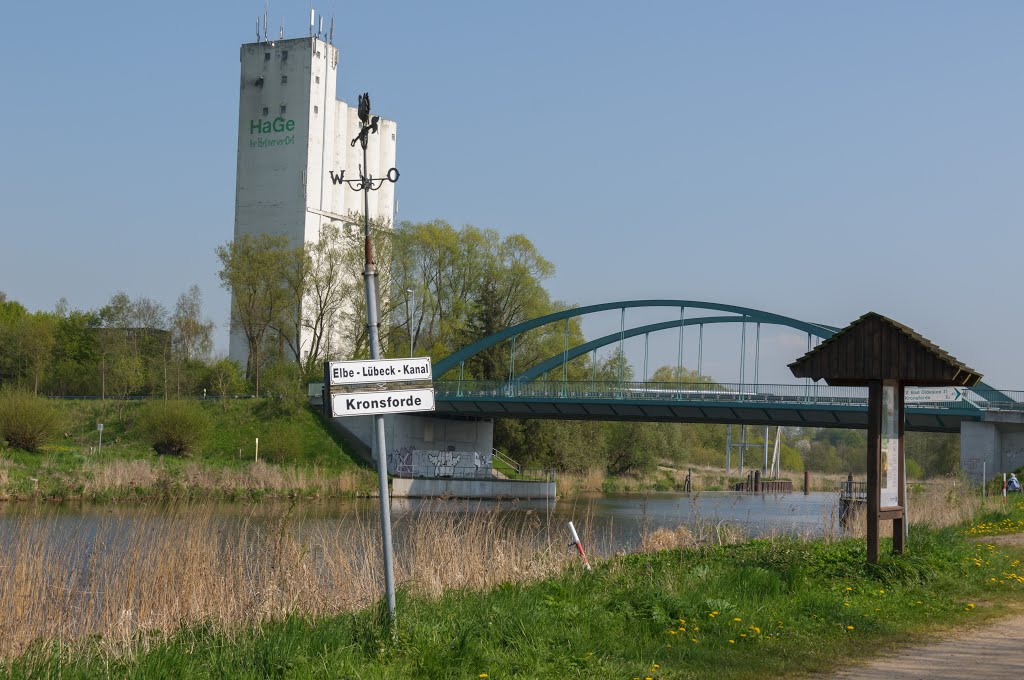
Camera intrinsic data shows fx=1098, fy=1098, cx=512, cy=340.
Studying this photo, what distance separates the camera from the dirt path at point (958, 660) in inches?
313

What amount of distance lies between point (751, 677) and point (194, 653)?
4019 millimetres

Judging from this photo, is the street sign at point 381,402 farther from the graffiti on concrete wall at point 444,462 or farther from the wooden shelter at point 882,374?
the graffiti on concrete wall at point 444,462

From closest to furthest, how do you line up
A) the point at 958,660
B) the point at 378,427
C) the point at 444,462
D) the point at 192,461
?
1. the point at 378,427
2. the point at 958,660
3. the point at 192,461
4. the point at 444,462

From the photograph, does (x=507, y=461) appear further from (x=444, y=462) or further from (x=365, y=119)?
(x=365, y=119)

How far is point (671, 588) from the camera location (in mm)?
10359

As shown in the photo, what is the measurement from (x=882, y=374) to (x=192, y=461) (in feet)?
113

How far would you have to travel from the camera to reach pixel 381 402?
26.5 feet

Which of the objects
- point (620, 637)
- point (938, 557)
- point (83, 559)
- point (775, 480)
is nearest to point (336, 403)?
point (620, 637)

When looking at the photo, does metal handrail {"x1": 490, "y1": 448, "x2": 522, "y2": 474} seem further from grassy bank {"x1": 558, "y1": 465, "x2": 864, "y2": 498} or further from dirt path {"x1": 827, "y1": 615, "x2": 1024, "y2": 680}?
dirt path {"x1": 827, "y1": 615, "x2": 1024, "y2": 680}

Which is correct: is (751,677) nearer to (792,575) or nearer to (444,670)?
(444,670)

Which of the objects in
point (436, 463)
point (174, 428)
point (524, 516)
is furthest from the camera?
point (436, 463)

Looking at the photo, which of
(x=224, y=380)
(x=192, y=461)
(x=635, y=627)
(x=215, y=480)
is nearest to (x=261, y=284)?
(x=224, y=380)

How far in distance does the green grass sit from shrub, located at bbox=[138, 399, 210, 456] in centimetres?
3602

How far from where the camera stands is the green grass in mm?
7578
